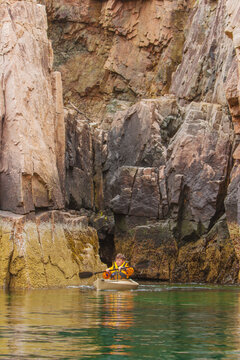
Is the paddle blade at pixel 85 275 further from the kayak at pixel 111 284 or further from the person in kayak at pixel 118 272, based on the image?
the kayak at pixel 111 284

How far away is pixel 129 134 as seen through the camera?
38.8m

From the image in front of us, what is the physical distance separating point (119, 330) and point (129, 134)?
28.8 metres

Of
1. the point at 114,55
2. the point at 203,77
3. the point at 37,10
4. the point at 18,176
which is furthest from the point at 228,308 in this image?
the point at 114,55

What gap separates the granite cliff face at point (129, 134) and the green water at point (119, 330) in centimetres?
875

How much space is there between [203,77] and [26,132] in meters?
17.2

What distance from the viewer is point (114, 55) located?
5066 centimetres

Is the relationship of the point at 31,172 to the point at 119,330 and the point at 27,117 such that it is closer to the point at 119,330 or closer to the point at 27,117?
the point at 27,117


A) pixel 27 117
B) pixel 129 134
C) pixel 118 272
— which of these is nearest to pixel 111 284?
pixel 118 272

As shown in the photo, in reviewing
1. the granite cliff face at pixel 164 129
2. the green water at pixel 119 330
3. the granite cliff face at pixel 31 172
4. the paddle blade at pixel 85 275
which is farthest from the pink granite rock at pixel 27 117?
the green water at pixel 119 330

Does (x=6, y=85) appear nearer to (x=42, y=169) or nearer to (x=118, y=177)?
(x=42, y=169)

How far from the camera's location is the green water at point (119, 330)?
27.6 feet

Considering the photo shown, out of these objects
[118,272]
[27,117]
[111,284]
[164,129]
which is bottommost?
[111,284]

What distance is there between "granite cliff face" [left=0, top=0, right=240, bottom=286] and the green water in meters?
8.75

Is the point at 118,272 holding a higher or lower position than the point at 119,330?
higher
